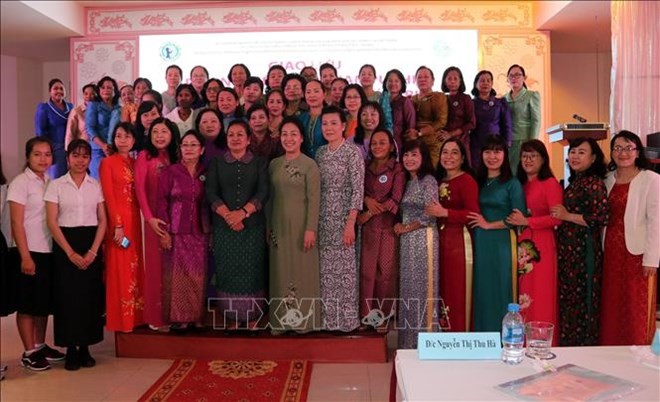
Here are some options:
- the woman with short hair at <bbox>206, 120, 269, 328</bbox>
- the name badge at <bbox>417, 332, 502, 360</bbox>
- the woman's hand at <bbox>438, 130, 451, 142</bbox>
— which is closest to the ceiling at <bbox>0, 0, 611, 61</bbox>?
the woman's hand at <bbox>438, 130, 451, 142</bbox>

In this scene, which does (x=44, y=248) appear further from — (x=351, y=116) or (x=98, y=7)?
(x=98, y=7)

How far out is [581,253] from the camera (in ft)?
10.4

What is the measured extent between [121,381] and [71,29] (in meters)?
5.00

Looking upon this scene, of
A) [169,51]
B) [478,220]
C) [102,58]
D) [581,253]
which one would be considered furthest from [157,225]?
[102,58]

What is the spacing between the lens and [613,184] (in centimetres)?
317

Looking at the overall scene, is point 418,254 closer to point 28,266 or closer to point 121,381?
point 121,381

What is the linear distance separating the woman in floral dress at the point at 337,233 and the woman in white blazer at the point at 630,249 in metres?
1.47

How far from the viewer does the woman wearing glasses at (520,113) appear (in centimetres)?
467

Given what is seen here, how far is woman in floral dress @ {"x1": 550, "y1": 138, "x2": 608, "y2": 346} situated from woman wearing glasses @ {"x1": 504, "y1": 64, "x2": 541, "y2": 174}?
1290 millimetres

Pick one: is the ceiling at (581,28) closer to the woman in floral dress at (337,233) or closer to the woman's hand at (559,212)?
the woman's hand at (559,212)

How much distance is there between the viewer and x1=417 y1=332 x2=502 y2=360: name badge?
5.61 ft

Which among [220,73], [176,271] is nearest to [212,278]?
[176,271]

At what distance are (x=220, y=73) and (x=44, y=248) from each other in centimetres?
392

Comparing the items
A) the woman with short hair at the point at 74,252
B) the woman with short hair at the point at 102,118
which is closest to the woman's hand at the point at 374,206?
the woman with short hair at the point at 74,252
